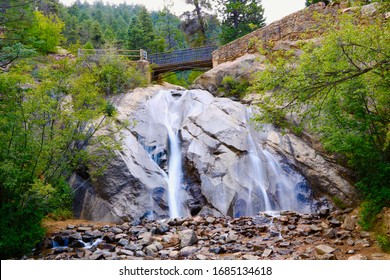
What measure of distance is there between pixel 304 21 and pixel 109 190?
11820 millimetres

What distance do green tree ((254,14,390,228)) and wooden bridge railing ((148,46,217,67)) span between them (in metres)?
12.9

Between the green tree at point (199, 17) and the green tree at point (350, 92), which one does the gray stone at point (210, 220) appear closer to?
the green tree at point (350, 92)

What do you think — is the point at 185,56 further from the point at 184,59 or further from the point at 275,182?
the point at 275,182

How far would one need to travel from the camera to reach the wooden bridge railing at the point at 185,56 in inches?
869

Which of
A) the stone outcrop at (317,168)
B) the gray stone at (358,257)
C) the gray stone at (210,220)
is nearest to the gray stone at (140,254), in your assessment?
the gray stone at (210,220)

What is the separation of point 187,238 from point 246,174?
4.39 meters

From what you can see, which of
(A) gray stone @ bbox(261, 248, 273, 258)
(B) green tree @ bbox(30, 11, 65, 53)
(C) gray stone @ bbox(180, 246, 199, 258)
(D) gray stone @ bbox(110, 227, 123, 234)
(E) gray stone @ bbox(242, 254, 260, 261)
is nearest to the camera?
(E) gray stone @ bbox(242, 254, 260, 261)

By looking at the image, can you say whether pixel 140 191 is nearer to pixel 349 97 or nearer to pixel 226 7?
pixel 349 97

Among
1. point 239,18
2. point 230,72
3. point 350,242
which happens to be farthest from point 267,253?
point 239,18

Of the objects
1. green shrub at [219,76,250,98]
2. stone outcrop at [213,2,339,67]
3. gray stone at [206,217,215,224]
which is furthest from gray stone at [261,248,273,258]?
stone outcrop at [213,2,339,67]

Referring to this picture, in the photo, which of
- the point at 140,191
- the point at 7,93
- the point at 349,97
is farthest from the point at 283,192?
the point at 7,93

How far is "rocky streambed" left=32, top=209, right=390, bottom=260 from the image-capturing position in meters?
7.43

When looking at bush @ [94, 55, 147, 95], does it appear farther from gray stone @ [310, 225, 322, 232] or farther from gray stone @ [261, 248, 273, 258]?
gray stone @ [261, 248, 273, 258]

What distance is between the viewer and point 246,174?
1198cm
